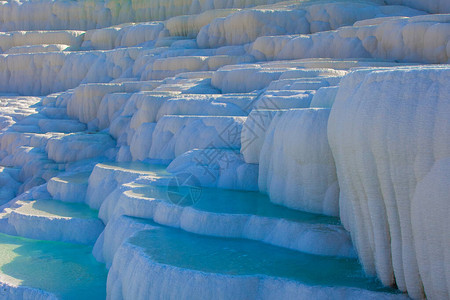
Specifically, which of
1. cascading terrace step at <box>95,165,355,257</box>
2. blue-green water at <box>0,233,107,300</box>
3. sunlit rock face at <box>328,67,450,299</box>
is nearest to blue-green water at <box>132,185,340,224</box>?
cascading terrace step at <box>95,165,355,257</box>

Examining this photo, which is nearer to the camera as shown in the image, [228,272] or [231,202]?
[228,272]

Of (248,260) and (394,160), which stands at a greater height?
(394,160)

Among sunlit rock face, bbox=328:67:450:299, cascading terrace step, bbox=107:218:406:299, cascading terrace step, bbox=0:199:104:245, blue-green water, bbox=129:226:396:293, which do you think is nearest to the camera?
sunlit rock face, bbox=328:67:450:299

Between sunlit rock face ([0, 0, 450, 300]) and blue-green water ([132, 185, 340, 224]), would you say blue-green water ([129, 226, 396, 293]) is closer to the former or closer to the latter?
sunlit rock face ([0, 0, 450, 300])

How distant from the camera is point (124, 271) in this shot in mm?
6637

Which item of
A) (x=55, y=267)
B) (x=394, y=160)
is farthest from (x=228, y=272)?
(x=55, y=267)

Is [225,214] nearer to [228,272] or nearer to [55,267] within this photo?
[228,272]

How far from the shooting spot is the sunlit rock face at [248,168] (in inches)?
186

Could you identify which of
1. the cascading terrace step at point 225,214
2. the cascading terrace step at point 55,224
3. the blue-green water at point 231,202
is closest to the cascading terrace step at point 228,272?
the cascading terrace step at point 225,214

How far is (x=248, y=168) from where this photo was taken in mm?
8406

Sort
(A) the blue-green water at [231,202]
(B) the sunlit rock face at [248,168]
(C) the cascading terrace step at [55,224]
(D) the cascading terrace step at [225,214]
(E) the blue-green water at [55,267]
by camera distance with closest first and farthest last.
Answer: (B) the sunlit rock face at [248,168]
(D) the cascading terrace step at [225,214]
(A) the blue-green water at [231,202]
(E) the blue-green water at [55,267]
(C) the cascading terrace step at [55,224]

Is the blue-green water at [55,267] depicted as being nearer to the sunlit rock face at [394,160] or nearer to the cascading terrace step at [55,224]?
the cascading terrace step at [55,224]

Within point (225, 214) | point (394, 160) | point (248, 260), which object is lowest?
point (248, 260)

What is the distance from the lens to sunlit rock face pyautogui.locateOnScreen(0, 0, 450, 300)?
4734 mm
